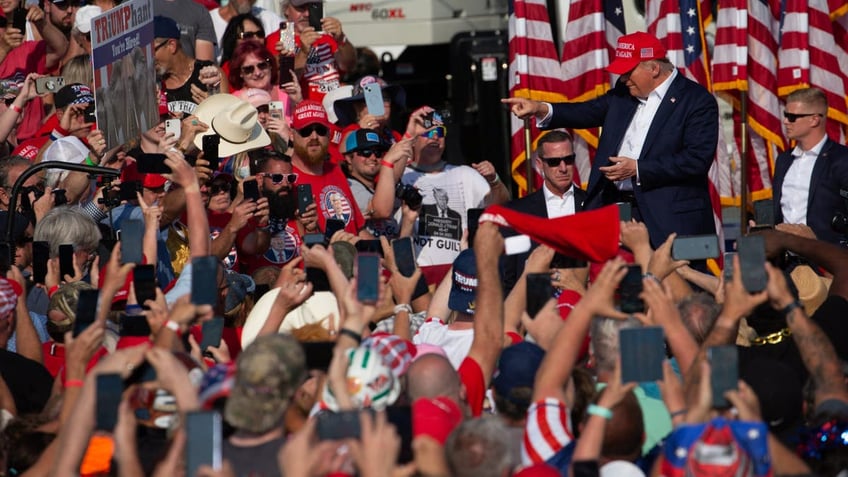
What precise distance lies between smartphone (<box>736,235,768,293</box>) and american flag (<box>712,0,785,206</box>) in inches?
253

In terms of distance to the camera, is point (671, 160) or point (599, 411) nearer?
point (599, 411)

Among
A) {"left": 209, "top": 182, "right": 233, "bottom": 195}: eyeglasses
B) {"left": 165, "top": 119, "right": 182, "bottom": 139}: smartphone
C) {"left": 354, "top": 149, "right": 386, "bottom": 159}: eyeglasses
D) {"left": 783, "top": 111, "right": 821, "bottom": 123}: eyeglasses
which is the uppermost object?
{"left": 165, "top": 119, "right": 182, "bottom": 139}: smartphone

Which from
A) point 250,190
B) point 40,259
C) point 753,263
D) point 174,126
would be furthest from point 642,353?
point 174,126

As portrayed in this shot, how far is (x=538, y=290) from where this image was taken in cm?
494

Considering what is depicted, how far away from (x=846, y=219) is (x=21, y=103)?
4.67 metres

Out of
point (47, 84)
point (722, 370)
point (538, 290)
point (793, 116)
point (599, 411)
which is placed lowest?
point (599, 411)

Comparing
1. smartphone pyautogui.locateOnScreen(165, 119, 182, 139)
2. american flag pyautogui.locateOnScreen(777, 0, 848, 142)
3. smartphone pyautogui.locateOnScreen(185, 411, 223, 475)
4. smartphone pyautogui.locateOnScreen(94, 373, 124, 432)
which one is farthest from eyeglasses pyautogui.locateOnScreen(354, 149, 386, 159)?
smartphone pyautogui.locateOnScreen(185, 411, 223, 475)

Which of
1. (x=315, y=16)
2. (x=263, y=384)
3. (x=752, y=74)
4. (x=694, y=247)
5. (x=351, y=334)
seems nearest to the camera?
(x=263, y=384)

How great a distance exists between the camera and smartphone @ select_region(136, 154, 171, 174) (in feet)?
20.8

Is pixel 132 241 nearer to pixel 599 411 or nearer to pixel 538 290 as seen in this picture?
pixel 538 290

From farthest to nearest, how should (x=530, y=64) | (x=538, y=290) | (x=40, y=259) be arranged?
(x=530, y=64) < (x=40, y=259) < (x=538, y=290)

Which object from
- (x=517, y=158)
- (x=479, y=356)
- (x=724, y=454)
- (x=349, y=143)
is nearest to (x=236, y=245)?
(x=349, y=143)

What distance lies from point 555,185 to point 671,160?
2.18 ft

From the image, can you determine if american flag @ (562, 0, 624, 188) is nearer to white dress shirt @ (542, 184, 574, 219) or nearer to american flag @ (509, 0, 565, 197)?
american flag @ (509, 0, 565, 197)
